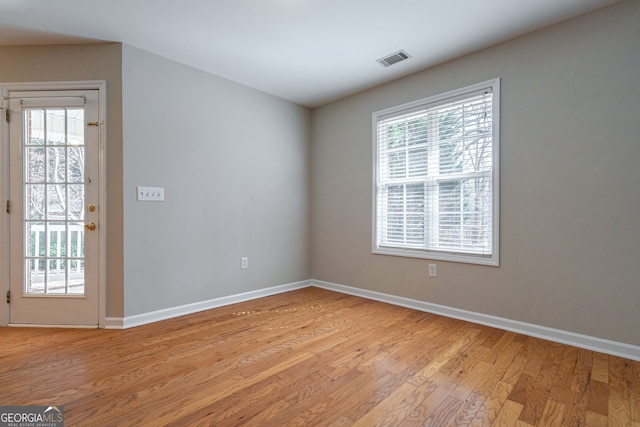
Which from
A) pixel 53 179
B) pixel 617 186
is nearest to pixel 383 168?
pixel 617 186

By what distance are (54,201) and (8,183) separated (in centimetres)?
43

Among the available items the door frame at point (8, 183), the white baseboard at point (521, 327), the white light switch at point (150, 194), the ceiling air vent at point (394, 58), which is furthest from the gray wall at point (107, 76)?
the white baseboard at point (521, 327)

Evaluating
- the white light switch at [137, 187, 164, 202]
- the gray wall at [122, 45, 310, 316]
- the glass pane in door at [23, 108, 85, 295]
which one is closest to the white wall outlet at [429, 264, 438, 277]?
the gray wall at [122, 45, 310, 316]

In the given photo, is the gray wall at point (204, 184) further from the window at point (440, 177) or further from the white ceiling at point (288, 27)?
the window at point (440, 177)

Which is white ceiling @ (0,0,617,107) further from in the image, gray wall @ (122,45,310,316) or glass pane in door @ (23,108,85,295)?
glass pane in door @ (23,108,85,295)

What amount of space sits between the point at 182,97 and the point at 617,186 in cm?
384

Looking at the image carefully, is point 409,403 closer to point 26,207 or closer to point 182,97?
point 182,97

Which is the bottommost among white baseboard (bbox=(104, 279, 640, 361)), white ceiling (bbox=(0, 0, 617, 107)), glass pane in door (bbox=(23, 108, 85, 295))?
white baseboard (bbox=(104, 279, 640, 361))

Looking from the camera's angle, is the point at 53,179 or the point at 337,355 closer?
the point at 337,355

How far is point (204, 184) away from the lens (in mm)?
3273

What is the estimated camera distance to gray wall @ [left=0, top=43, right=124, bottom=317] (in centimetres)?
273

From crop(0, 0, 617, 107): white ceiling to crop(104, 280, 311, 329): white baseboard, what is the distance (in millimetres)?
2532

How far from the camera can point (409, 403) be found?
5.41 feet

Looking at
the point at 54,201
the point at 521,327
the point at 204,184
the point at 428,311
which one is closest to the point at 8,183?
the point at 54,201
